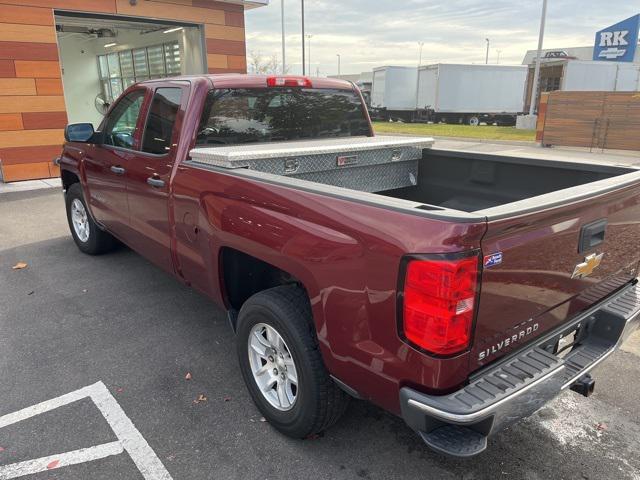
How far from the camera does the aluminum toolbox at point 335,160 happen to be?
315 cm

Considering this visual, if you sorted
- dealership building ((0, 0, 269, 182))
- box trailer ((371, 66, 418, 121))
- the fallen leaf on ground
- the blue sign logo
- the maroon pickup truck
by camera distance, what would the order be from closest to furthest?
the maroon pickup truck < the fallen leaf on ground < dealership building ((0, 0, 269, 182)) < the blue sign logo < box trailer ((371, 66, 418, 121))

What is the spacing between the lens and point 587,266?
2.36 meters

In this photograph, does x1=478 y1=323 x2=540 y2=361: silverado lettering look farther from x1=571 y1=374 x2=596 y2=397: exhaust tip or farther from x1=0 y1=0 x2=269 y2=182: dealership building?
x1=0 y1=0 x2=269 y2=182: dealership building

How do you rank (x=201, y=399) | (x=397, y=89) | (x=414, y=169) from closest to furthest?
1. (x=201, y=399)
2. (x=414, y=169)
3. (x=397, y=89)

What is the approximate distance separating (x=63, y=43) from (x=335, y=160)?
18349 mm

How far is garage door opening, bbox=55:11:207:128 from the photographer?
43.9 ft

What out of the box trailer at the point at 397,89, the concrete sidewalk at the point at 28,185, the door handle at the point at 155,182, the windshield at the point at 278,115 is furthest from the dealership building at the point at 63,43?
the box trailer at the point at 397,89

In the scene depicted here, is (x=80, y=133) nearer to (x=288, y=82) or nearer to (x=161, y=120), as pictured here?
(x=161, y=120)

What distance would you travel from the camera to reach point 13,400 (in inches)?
121

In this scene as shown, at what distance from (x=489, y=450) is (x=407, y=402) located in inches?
39.8

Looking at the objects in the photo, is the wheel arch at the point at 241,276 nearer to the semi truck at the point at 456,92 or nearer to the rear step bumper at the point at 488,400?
the rear step bumper at the point at 488,400

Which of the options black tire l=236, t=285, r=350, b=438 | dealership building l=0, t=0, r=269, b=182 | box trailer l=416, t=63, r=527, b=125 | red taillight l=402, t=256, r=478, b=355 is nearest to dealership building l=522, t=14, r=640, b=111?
box trailer l=416, t=63, r=527, b=125

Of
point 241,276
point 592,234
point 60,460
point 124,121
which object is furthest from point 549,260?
point 124,121

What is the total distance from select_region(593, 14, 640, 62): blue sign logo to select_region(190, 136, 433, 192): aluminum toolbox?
26367 millimetres
